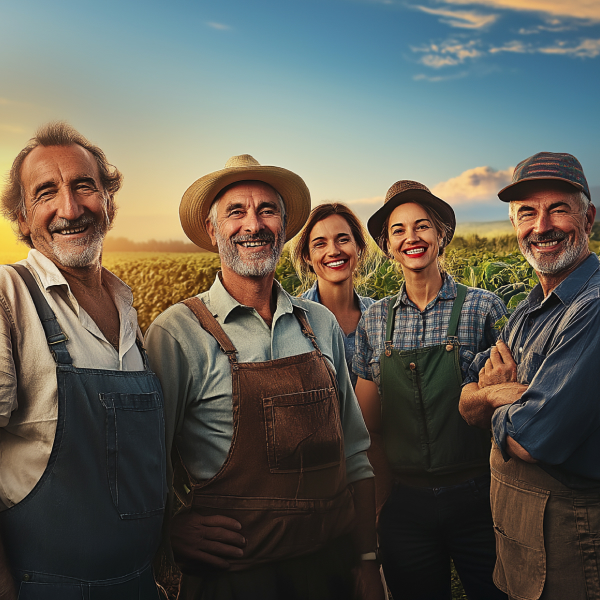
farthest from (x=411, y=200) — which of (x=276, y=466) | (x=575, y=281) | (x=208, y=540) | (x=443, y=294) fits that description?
(x=208, y=540)

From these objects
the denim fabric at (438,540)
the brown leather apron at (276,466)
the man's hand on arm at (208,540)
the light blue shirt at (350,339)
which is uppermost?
the light blue shirt at (350,339)

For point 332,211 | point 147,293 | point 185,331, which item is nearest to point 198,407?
point 185,331

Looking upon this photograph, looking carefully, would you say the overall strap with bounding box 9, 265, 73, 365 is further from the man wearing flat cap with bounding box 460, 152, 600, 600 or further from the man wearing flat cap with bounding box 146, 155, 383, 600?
the man wearing flat cap with bounding box 460, 152, 600, 600

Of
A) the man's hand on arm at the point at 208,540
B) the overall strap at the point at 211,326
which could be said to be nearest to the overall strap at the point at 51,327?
the overall strap at the point at 211,326

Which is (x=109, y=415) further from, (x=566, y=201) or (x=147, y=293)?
(x=147, y=293)

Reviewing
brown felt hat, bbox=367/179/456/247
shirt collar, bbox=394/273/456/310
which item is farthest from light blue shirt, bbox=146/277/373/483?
brown felt hat, bbox=367/179/456/247

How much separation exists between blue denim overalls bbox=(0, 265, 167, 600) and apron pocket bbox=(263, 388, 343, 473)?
1.45 ft

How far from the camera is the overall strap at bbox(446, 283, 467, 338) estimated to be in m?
2.91

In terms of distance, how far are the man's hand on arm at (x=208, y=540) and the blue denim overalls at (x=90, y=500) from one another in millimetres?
211

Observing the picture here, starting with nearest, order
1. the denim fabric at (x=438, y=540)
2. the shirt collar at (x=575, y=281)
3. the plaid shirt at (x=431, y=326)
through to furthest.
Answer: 1. the shirt collar at (x=575, y=281)
2. the denim fabric at (x=438, y=540)
3. the plaid shirt at (x=431, y=326)

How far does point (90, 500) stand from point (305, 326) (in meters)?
1.11

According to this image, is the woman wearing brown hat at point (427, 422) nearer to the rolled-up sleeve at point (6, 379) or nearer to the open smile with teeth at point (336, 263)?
the open smile with teeth at point (336, 263)

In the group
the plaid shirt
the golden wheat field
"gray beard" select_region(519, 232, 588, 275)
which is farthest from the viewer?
the golden wheat field

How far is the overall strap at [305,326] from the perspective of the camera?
8.12 feet
